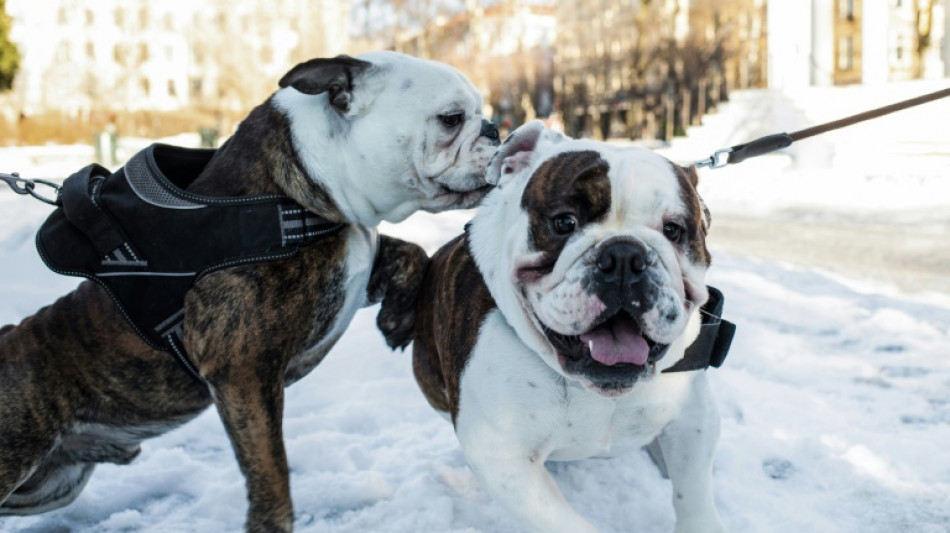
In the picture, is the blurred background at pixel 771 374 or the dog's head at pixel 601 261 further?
the blurred background at pixel 771 374

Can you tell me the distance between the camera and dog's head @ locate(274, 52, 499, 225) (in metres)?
3.04

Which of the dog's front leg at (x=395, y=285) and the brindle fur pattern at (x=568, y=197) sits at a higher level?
the brindle fur pattern at (x=568, y=197)

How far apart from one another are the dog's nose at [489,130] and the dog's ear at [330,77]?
455mm

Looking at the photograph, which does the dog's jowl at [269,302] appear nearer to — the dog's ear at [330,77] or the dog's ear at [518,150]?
the dog's ear at [330,77]

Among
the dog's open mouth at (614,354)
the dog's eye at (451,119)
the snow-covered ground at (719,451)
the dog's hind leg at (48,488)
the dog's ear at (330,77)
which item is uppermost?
the dog's ear at (330,77)

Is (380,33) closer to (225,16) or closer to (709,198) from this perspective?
(225,16)

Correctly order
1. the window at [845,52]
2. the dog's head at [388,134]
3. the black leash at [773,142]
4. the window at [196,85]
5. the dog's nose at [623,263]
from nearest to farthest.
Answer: the dog's nose at [623,263] < the dog's head at [388,134] < the black leash at [773,142] < the window at [845,52] < the window at [196,85]

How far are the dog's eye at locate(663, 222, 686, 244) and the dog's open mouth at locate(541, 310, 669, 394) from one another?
11.0 inches

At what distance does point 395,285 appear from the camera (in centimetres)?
335

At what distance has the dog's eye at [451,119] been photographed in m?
3.21

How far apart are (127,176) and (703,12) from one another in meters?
38.1

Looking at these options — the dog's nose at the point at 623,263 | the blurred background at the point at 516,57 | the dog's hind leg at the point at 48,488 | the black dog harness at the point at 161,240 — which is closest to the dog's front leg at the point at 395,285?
the black dog harness at the point at 161,240

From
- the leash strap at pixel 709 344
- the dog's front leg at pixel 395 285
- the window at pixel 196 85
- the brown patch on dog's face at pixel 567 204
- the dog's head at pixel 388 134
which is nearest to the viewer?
the brown patch on dog's face at pixel 567 204

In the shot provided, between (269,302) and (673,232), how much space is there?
1.22 meters
